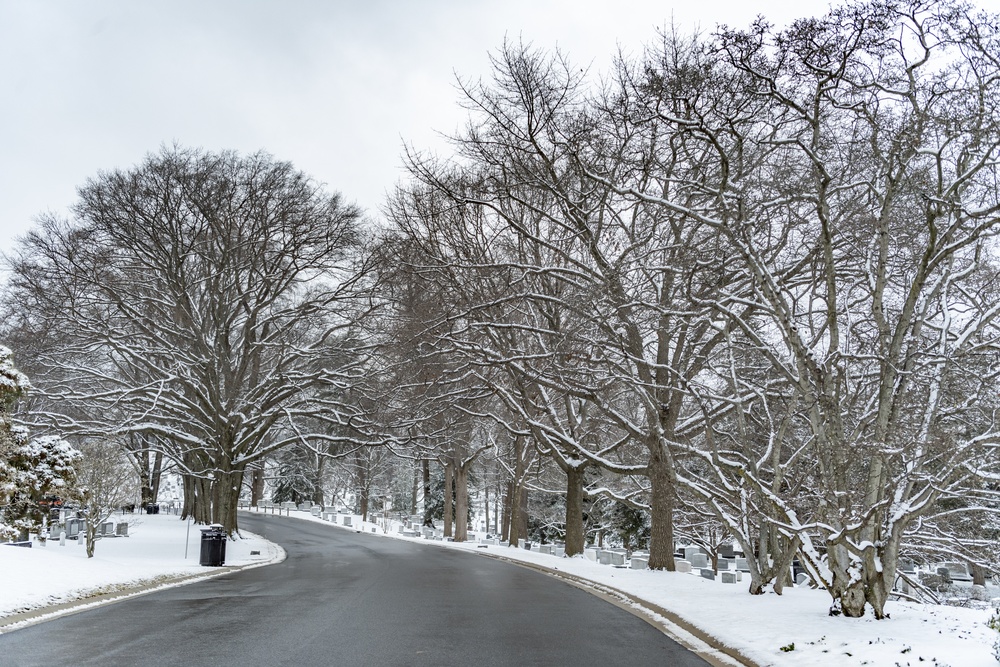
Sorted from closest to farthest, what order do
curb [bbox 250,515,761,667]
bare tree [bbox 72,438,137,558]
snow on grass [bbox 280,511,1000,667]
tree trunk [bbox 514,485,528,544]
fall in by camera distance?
snow on grass [bbox 280,511,1000,667]
curb [bbox 250,515,761,667]
bare tree [bbox 72,438,137,558]
tree trunk [bbox 514,485,528,544]

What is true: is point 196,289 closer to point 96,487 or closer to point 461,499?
point 96,487

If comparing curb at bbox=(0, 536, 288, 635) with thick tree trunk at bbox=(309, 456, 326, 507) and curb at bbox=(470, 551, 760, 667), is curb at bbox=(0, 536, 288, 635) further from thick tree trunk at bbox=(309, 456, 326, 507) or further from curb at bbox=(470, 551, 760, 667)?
thick tree trunk at bbox=(309, 456, 326, 507)

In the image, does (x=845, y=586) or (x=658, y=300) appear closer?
(x=845, y=586)

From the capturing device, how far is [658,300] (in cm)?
2019

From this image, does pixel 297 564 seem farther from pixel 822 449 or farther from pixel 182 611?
pixel 822 449

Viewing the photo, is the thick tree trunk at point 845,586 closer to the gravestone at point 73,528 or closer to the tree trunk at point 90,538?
the tree trunk at point 90,538

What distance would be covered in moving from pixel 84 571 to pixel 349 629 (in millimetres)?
8063

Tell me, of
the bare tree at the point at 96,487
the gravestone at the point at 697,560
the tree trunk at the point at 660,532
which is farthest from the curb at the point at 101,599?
the gravestone at the point at 697,560

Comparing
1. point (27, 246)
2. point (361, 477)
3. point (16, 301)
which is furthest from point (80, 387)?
point (361, 477)

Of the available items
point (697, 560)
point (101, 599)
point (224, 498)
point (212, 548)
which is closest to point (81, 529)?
point (224, 498)

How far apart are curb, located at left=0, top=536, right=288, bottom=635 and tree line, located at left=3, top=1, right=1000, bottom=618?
763 centimetres

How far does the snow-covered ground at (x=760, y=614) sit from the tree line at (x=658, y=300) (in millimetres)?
872

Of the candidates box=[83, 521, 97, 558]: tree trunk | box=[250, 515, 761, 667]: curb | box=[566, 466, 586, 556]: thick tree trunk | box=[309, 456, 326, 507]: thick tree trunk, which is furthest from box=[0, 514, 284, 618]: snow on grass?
box=[309, 456, 326, 507]: thick tree trunk

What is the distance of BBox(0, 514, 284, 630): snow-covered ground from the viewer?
13117 millimetres
